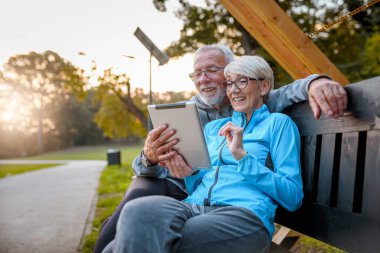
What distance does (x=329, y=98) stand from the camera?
155cm

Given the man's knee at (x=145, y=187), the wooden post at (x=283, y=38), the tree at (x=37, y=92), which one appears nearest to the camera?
the man's knee at (x=145, y=187)

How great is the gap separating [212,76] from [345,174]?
1.26m

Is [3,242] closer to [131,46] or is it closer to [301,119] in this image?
[301,119]

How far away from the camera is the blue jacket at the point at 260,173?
1782mm

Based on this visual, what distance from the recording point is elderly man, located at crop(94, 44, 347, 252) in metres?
1.61

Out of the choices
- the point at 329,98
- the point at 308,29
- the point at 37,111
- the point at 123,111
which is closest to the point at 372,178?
the point at 329,98

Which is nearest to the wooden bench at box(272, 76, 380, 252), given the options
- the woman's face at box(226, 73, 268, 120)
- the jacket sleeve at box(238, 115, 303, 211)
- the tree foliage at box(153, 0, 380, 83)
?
the jacket sleeve at box(238, 115, 303, 211)

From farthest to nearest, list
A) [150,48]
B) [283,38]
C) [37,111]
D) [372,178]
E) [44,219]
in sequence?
[37,111] < [150,48] < [44,219] < [283,38] < [372,178]

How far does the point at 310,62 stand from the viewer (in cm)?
309

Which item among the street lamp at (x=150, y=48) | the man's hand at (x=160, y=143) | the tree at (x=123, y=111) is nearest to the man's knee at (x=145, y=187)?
the man's hand at (x=160, y=143)

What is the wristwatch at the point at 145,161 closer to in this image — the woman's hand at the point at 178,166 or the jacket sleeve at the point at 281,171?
the woman's hand at the point at 178,166

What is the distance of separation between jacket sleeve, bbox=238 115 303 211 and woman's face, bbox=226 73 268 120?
245 millimetres

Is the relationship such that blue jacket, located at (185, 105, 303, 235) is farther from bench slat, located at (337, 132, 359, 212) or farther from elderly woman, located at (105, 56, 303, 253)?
bench slat, located at (337, 132, 359, 212)

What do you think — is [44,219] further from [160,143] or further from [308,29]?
[308,29]
